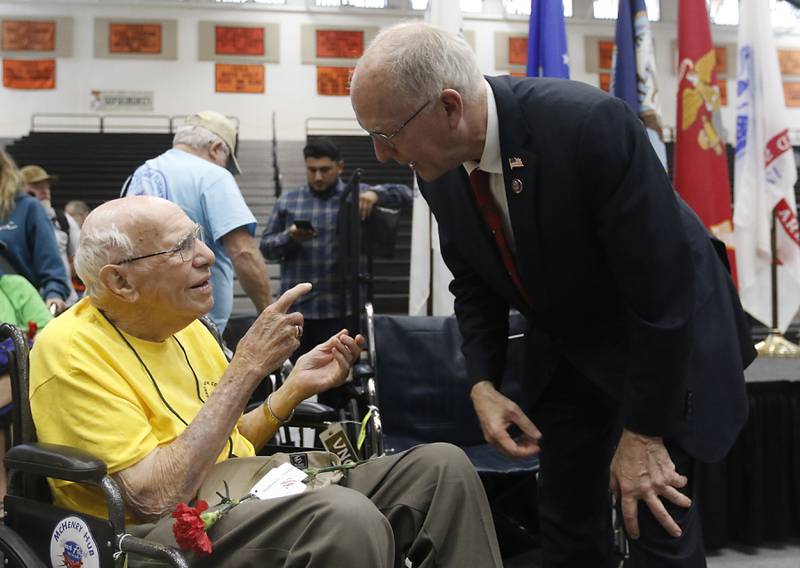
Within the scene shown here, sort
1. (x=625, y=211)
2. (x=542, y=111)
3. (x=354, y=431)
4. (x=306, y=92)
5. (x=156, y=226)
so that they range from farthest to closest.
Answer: (x=306, y=92) → (x=354, y=431) → (x=156, y=226) → (x=542, y=111) → (x=625, y=211)

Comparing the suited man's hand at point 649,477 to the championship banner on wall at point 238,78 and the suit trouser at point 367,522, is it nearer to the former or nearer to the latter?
the suit trouser at point 367,522

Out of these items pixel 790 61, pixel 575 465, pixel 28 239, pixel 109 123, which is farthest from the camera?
pixel 790 61

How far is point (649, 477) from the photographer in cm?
142

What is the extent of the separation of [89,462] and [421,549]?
0.60 metres

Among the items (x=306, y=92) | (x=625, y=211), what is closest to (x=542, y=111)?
(x=625, y=211)

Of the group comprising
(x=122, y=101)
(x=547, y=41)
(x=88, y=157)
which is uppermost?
(x=122, y=101)

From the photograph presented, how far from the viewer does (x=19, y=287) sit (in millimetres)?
2965

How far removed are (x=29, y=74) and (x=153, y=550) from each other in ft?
53.1

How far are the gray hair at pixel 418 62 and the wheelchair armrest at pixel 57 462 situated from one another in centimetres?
77

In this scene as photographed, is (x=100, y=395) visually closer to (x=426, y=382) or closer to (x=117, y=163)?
(x=426, y=382)

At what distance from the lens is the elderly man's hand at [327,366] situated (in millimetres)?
1820

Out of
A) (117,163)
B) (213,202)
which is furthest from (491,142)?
(117,163)

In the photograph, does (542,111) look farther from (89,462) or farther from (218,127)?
(218,127)

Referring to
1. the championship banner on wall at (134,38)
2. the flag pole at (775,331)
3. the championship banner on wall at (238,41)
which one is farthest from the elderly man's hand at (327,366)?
the championship banner on wall at (134,38)
